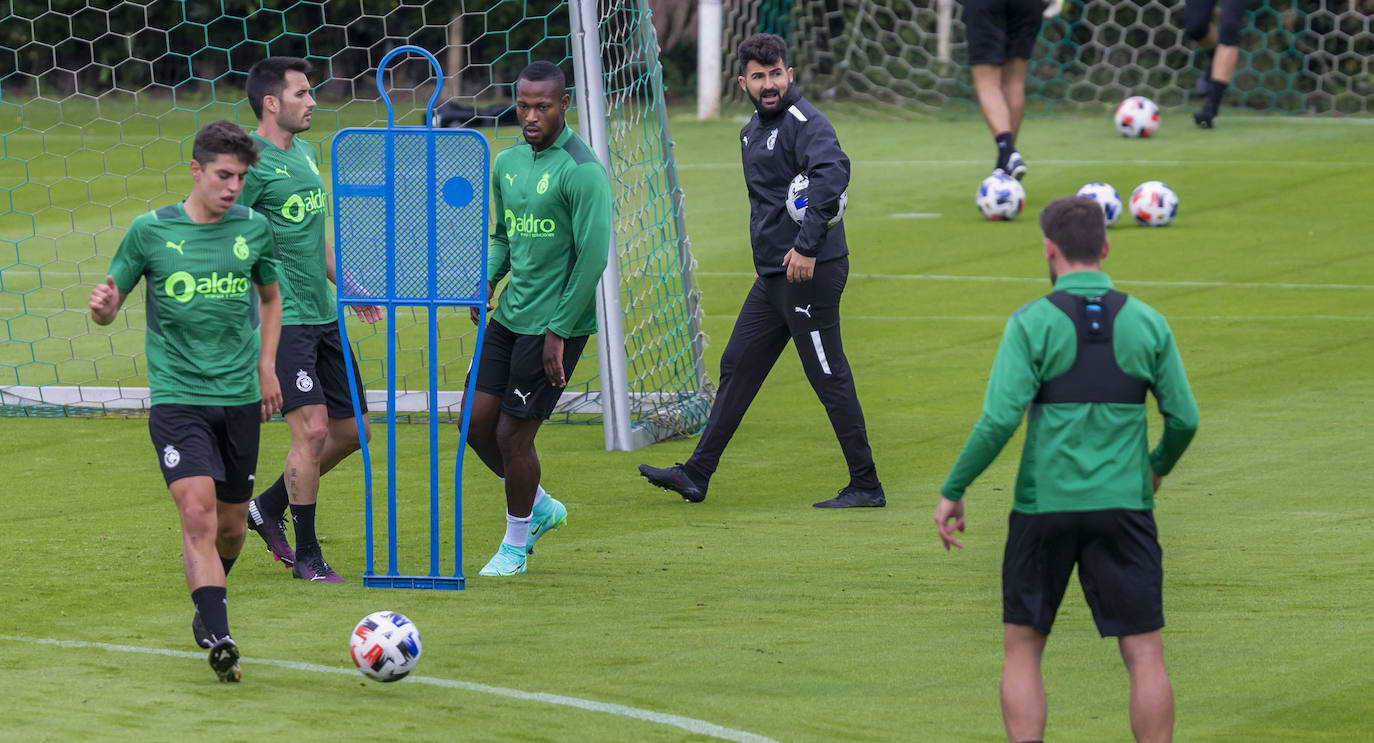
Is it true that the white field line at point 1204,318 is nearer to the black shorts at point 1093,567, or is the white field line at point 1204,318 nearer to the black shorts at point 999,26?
the black shorts at point 999,26

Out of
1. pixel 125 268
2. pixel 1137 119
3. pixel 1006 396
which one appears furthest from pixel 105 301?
pixel 1137 119

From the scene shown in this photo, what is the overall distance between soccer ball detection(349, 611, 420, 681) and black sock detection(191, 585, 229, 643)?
389 mm

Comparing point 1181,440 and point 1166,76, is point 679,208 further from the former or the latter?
point 1166,76

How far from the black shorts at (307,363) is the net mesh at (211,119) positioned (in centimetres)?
244

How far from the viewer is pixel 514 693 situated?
538 centimetres

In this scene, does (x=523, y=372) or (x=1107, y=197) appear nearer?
(x=523, y=372)

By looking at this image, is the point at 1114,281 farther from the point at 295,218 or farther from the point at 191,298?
the point at 191,298

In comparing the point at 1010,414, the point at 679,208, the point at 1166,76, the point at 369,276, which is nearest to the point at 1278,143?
the point at 1166,76

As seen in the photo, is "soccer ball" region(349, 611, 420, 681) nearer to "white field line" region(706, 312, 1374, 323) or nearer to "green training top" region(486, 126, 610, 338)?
"green training top" region(486, 126, 610, 338)

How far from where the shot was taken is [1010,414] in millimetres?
4430

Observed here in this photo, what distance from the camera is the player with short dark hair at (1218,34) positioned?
18.5 m

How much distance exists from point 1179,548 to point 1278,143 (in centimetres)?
1358

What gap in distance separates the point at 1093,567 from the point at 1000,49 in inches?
458

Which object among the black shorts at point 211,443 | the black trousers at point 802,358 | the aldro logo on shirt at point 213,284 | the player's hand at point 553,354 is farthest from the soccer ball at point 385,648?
the black trousers at point 802,358
